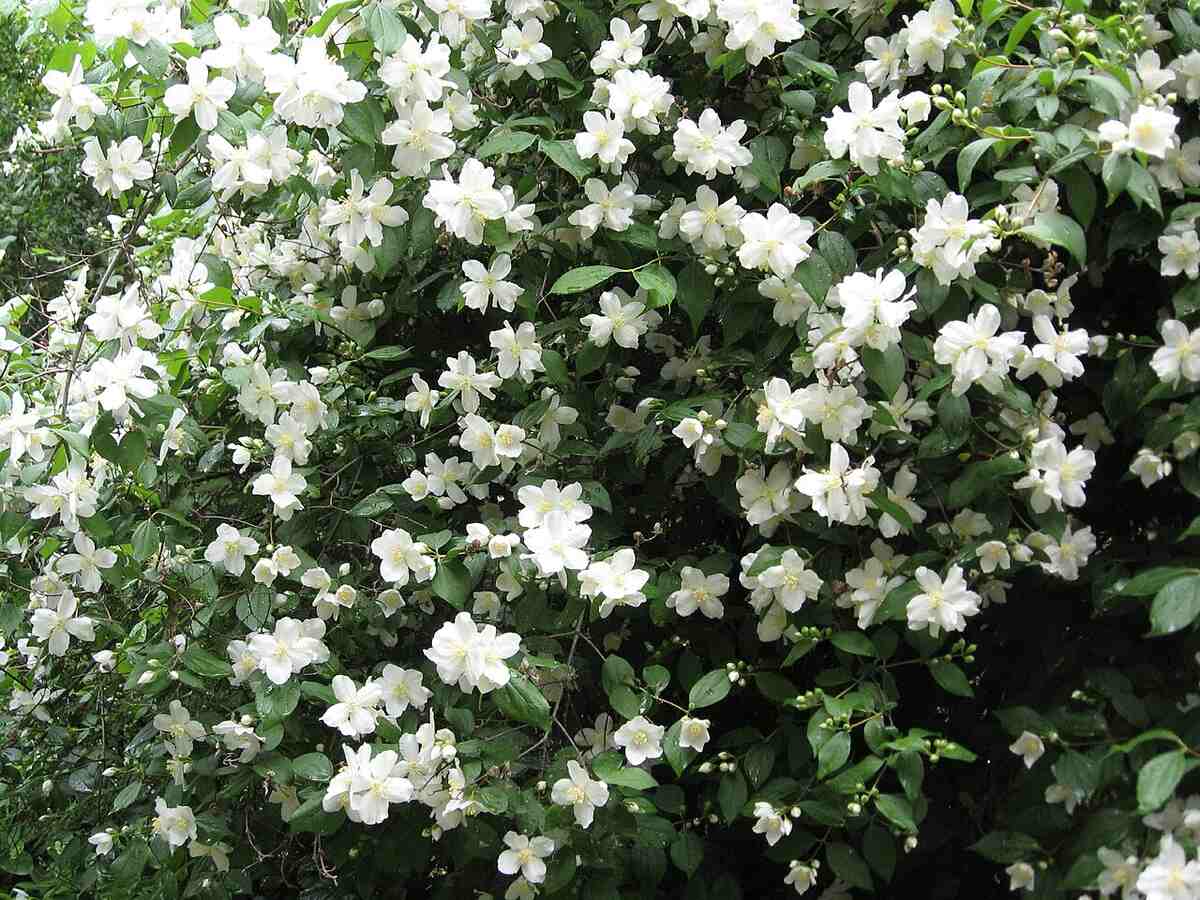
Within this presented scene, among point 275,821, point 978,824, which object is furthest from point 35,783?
point 978,824

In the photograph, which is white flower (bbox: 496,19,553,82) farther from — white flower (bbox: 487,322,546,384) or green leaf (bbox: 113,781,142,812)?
green leaf (bbox: 113,781,142,812)

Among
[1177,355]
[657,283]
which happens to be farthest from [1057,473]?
[657,283]

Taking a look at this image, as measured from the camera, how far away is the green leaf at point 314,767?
1.68 m

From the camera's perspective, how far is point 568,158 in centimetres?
169

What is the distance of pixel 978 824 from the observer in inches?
70.6

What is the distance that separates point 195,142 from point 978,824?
149cm

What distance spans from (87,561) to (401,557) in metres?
0.57

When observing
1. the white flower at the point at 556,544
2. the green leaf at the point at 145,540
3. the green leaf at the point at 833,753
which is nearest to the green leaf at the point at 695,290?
the white flower at the point at 556,544

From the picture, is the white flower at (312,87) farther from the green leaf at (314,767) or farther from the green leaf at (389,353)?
the green leaf at (314,767)

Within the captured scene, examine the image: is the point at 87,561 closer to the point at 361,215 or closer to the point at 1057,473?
the point at 361,215

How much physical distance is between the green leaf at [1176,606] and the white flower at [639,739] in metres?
0.63

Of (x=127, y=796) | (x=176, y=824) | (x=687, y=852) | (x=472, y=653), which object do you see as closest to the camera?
(x=472, y=653)

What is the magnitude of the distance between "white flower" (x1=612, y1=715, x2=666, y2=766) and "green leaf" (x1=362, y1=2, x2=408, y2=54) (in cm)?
93

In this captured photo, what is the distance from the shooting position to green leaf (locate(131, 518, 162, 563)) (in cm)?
187
